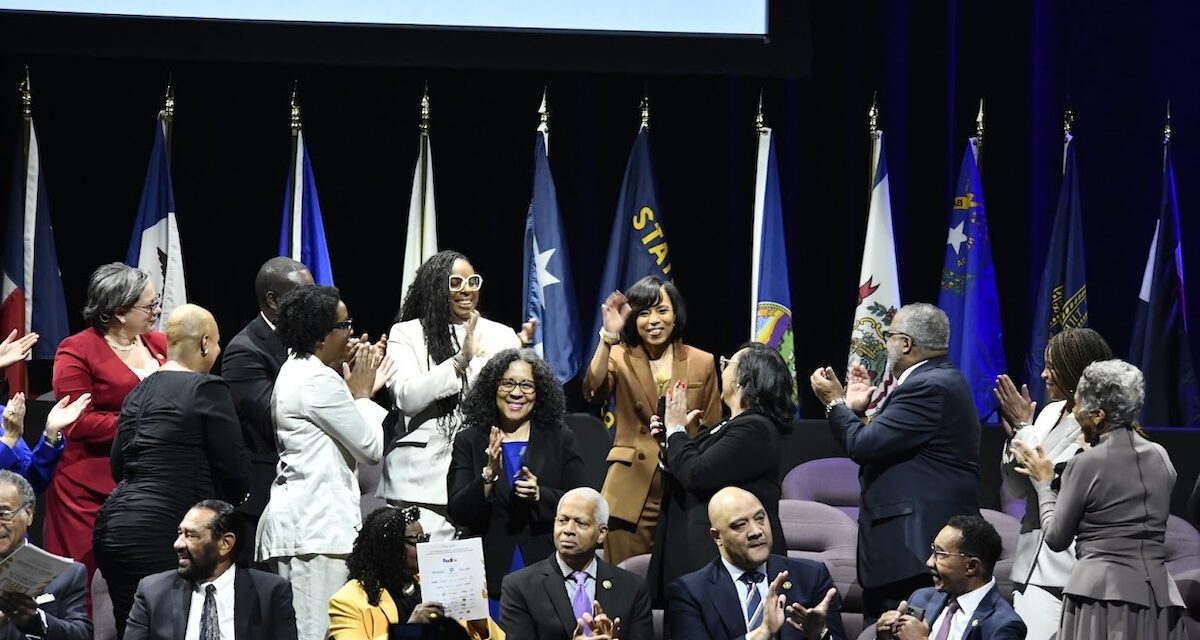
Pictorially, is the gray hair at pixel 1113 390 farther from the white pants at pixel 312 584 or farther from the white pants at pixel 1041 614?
the white pants at pixel 312 584

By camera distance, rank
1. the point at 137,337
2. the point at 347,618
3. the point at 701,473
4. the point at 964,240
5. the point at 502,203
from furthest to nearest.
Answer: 1. the point at 502,203
2. the point at 964,240
3. the point at 137,337
4. the point at 701,473
5. the point at 347,618

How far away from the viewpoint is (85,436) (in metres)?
4.77

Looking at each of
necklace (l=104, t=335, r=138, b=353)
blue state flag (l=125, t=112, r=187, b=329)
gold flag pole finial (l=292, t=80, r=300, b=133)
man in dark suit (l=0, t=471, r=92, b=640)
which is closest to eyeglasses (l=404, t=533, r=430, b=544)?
man in dark suit (l=0, t=471, r=92, b=640)

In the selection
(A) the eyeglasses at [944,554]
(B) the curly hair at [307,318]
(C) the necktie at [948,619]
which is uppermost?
(B) the curly hair at [307,318]

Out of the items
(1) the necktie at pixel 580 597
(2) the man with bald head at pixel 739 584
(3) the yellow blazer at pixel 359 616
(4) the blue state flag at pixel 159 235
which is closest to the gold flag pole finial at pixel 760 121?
(4) the blue state flag at pixel 159 235

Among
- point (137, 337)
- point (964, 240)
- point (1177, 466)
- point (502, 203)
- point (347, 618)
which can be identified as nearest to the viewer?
point (347, 618)

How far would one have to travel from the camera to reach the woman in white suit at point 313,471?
4.33 m

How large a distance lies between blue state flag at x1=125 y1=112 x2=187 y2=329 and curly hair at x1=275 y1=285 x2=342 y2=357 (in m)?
2.46

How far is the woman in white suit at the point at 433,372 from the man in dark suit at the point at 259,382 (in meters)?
0.36

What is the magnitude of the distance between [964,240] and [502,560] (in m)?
3.48

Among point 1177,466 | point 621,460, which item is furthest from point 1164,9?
point 621,460

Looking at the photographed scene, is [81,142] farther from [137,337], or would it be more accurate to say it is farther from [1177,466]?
[1177,466]

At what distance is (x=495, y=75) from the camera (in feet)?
25.4

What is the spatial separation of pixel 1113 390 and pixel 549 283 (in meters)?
3.28
